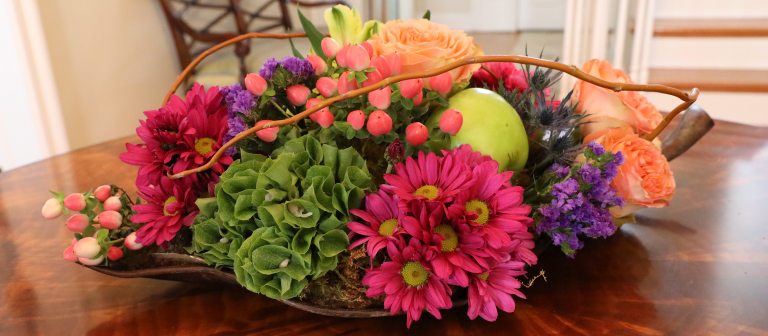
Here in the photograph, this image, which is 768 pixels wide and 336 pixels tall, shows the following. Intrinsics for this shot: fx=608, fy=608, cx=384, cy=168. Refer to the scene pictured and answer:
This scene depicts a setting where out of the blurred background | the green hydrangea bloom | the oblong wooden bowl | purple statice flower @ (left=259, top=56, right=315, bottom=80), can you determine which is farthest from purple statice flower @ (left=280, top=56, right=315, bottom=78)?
the blurred background

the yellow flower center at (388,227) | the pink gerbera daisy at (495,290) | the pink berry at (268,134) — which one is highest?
the pink berry at (268,134)

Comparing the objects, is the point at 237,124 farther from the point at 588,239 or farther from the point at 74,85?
the point at 74,85

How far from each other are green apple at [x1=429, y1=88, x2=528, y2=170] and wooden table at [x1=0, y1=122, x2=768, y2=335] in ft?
0.44

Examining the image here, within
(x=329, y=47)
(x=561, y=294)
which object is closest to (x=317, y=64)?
(x=329, y=47)

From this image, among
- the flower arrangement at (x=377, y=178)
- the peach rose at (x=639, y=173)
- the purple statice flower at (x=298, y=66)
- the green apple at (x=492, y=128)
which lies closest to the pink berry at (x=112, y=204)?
the flower arrangement at (x=377, y=178)

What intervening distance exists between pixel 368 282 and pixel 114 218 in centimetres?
27

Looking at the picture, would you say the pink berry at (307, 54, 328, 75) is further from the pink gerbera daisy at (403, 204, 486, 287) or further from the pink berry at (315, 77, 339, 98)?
the pink gerbera daisy at (403, 204, 486, 287)

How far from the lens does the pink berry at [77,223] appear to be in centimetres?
60

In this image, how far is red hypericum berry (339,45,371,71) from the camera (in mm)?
574

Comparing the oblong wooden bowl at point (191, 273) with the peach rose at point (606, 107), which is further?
the peach rose at point (606, 107)

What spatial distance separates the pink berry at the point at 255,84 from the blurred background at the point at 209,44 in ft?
5.73

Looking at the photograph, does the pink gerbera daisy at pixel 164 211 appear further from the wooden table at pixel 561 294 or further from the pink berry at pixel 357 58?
the pink berry at pixel 357 58

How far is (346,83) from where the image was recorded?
59 cm

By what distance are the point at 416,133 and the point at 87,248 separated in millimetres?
330
